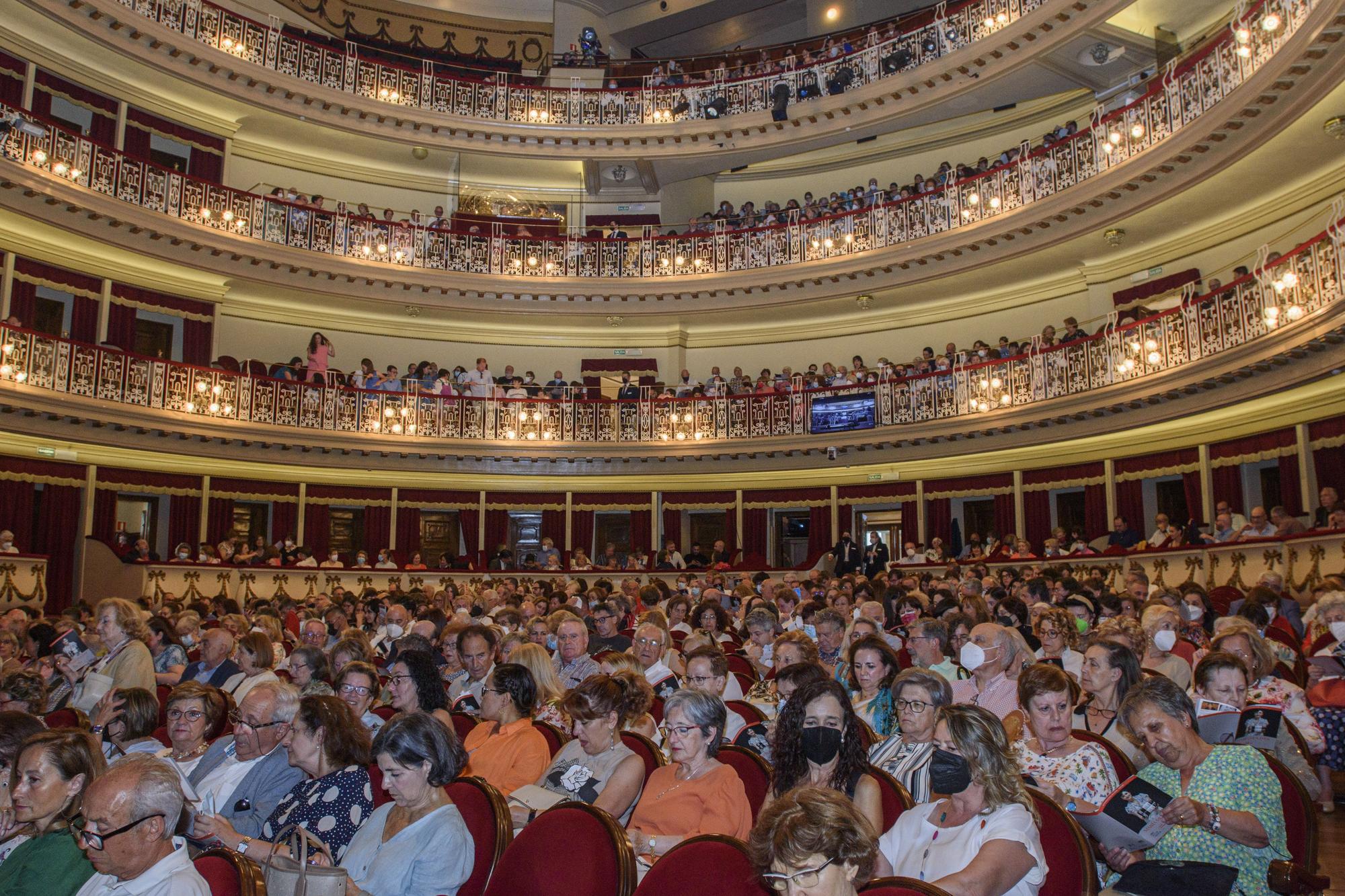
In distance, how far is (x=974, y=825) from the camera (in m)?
3.25

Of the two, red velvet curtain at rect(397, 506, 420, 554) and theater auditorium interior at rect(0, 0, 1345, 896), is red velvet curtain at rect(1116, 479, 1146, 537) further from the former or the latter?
red velvet curtain at rect(397, 506, 420, 554)

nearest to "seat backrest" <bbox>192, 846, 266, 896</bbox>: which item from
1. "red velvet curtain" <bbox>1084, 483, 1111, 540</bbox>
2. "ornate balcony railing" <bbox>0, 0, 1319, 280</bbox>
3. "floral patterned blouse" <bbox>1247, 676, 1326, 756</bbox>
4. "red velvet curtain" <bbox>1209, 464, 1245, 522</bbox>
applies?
"floral patterned blouse" <bbox>1247, 676, 1326, 756</bbox>

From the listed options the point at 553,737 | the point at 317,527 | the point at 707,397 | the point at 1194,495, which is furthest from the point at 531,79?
the point at 553,737

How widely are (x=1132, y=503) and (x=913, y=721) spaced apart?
14.7 m

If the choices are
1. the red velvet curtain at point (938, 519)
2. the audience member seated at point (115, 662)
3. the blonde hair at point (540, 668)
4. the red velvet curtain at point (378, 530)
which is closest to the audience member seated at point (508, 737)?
the blonde hair at point (540, 668)

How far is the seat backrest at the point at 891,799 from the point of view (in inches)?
148

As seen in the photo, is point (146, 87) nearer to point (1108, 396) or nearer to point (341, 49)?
point (341, 49)

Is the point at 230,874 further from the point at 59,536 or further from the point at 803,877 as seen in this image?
the point at 59,536

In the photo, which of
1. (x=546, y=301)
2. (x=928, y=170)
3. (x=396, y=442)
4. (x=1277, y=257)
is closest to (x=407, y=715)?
(x=1277, y=257)

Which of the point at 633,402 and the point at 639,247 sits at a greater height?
the point at 639,247

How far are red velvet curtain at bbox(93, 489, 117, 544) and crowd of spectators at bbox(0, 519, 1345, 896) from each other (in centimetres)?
1146

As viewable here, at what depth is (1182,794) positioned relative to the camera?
3721mm

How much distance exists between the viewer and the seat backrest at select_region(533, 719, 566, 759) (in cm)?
516

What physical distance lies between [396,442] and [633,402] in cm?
452
